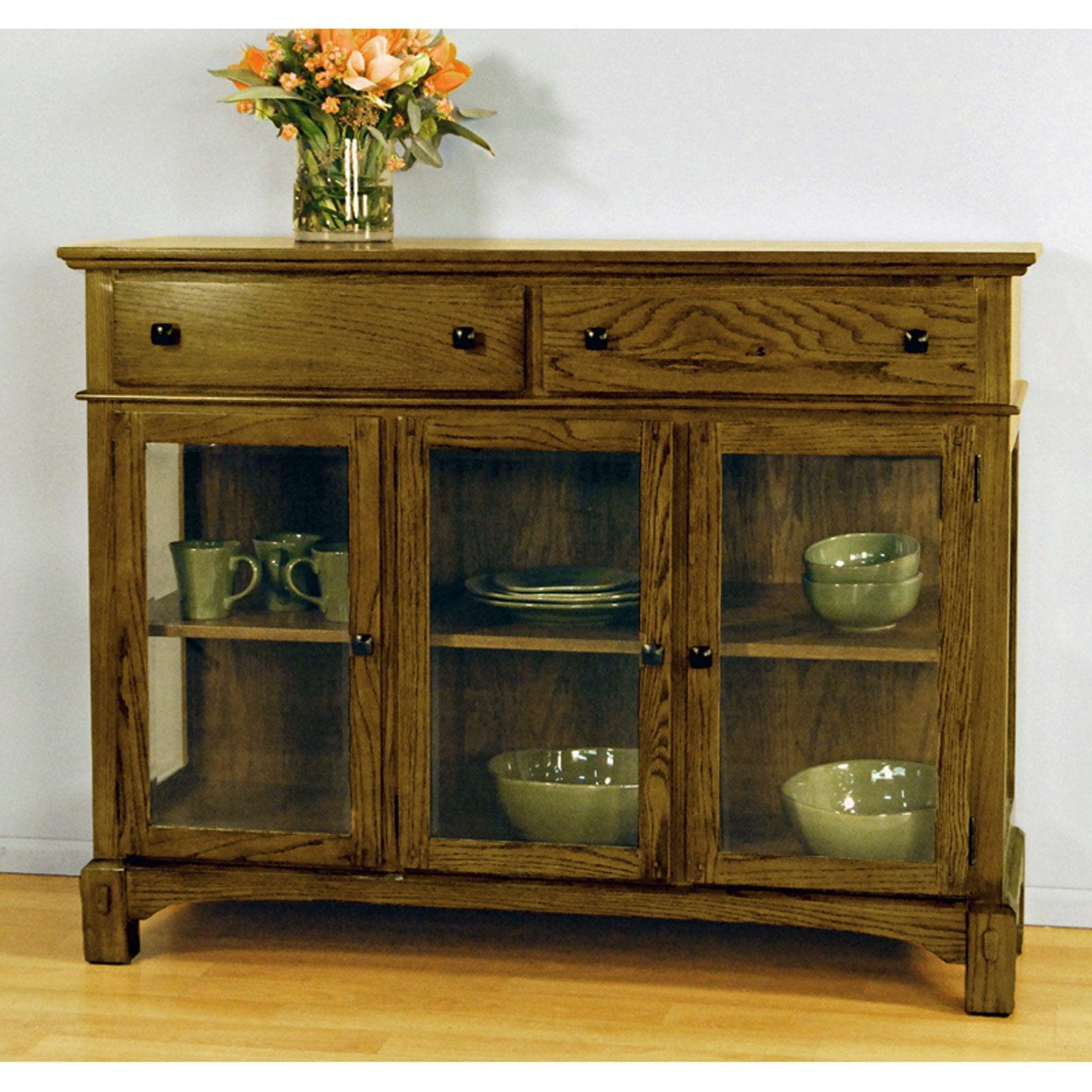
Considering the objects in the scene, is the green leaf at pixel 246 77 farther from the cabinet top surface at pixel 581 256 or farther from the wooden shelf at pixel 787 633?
the wooden shelf at pixel 787 633

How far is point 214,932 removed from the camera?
2.30 metres

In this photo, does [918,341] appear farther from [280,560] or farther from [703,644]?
[280,560]

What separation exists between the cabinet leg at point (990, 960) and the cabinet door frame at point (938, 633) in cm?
5

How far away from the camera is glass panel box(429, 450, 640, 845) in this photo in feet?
6.50

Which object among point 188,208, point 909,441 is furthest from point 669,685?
point 188,208

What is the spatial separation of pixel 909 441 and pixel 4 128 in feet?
5.25

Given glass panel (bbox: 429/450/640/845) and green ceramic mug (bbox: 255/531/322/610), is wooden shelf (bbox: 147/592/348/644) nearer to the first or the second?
green ceramic mug (bbox: 255/531/322/610)

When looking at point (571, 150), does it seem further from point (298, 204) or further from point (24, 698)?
point (24, 698)

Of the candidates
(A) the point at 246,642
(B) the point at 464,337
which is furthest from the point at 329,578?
(B) the point at 464,337

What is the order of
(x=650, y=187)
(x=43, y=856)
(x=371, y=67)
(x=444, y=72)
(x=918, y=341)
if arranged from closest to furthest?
(x=918, y=341) < (x=371, y=67) < (x=444, y=72) < (x=650, y=187) < (x=43, y=856)

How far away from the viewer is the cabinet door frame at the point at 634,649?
1.96 meters

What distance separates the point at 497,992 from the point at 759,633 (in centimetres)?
62

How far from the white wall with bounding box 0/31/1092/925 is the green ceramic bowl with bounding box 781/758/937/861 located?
0.44 metres

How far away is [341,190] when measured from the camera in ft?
7.09
